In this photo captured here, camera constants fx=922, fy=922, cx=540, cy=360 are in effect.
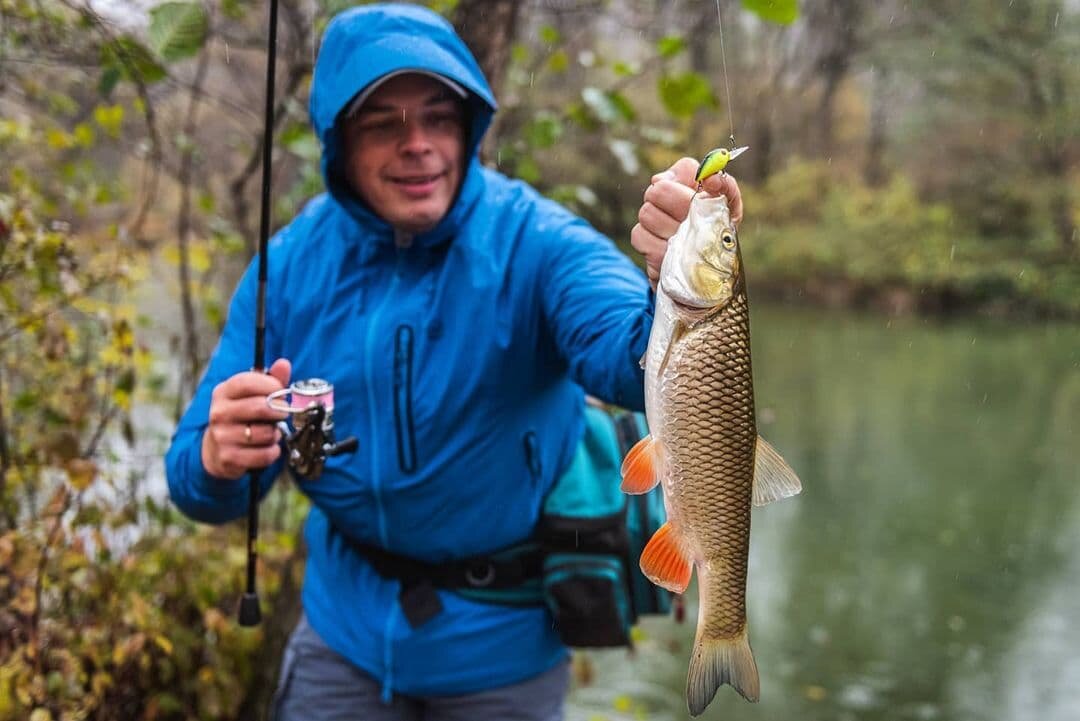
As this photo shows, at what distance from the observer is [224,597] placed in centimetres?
331

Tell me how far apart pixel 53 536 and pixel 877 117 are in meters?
24.1

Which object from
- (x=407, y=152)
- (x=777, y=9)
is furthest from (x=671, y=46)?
(x=407, y=152)

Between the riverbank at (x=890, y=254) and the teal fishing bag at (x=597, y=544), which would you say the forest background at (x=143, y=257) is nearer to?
the teal fishing bag at (x=597, y=544)

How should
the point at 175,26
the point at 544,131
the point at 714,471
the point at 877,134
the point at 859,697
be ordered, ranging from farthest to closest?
the point at 877,134 → the point at 859,697 → the point at 544,131 → the point at 175,26 → the point at 714,471

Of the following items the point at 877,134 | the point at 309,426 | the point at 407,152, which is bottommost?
the point at 309,426

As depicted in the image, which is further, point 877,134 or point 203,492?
point 877,134

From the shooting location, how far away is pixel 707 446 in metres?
1.26

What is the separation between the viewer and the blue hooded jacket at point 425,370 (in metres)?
1.92

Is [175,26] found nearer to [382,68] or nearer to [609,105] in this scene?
[382,68]

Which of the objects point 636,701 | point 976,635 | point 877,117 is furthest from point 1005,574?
point 877,117

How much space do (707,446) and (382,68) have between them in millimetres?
1083

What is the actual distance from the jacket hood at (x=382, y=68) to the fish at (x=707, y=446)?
0.88 metres

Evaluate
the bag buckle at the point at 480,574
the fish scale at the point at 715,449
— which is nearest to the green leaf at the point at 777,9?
the fish scale at the point at 715,449

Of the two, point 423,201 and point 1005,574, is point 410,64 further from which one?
point 1005,574
